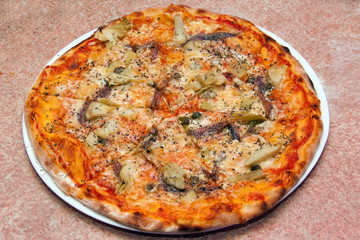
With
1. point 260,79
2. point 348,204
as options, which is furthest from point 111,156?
point 348,204

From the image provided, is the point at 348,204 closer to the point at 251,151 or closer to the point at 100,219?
the point at 251,151

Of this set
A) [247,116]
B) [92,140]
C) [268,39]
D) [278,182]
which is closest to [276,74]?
[268,39]

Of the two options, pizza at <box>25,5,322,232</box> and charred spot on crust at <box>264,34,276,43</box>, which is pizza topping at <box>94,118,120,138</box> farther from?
charred spot on crust at <box>264,34,276,43</box>

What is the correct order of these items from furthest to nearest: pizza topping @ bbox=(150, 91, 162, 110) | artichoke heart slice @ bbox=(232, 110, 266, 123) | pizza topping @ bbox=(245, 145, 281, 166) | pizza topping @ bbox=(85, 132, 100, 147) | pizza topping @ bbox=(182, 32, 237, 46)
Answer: pizza topping @ bbox=(182, 32, 237, 46)
pizza topping @ bbox=(150, 91, 162, 110)
artichoke heart slice @ bbox=(232, 110, 266, 123)
pizza topping @ bbox=(85, 132, 100, 147)
pizza topping @ bbox=(245, 145, 281, 166)

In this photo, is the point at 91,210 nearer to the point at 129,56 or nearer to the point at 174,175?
the point at 174,175

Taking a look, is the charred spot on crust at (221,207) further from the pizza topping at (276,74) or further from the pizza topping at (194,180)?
the pizza topping at (276,74)

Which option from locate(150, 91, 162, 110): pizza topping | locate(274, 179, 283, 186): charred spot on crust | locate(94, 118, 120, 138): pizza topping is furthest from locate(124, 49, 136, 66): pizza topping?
locate(274, 179, 283, 186): charred spot on crust
